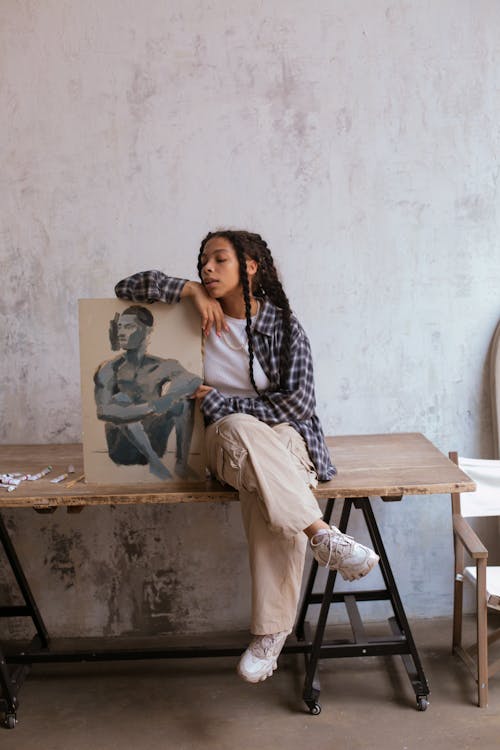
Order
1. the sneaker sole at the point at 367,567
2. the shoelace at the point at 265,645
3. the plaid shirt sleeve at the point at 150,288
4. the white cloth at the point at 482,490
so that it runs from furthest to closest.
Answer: the white cloth at the point at 482,490, the plaid shirt sleeve at the point at 150,288, the shoelace at the point at 265,645, the sneaker sole at the point at 367,567

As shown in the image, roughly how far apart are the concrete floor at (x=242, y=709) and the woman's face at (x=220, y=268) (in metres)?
1.63

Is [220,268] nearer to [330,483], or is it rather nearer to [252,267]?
[252,267]

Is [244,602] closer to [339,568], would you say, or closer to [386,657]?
[386,657]

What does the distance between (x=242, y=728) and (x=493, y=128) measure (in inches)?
110

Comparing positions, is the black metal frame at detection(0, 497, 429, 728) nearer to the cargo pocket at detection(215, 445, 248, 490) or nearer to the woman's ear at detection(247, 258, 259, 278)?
the cargo pocket at detection(215, 445, 248, 490)

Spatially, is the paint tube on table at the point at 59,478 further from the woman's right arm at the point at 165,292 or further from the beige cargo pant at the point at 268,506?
the woman's right arm at the point at 165,292

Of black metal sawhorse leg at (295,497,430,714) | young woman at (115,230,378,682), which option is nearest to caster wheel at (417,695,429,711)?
black metal sawhorse leg at (295,497,430,714)

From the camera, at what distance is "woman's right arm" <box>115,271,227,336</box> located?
309 centimetres

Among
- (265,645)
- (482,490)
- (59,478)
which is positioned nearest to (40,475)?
(59,478)

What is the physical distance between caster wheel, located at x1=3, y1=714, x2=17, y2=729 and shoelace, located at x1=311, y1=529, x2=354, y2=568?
140cm

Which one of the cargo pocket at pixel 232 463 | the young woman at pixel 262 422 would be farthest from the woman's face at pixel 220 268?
the cargo pocket at pixel 232 463

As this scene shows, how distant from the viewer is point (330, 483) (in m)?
3.06

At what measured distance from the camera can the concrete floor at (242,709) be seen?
299 centimetres

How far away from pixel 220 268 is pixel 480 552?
58.0 inches
